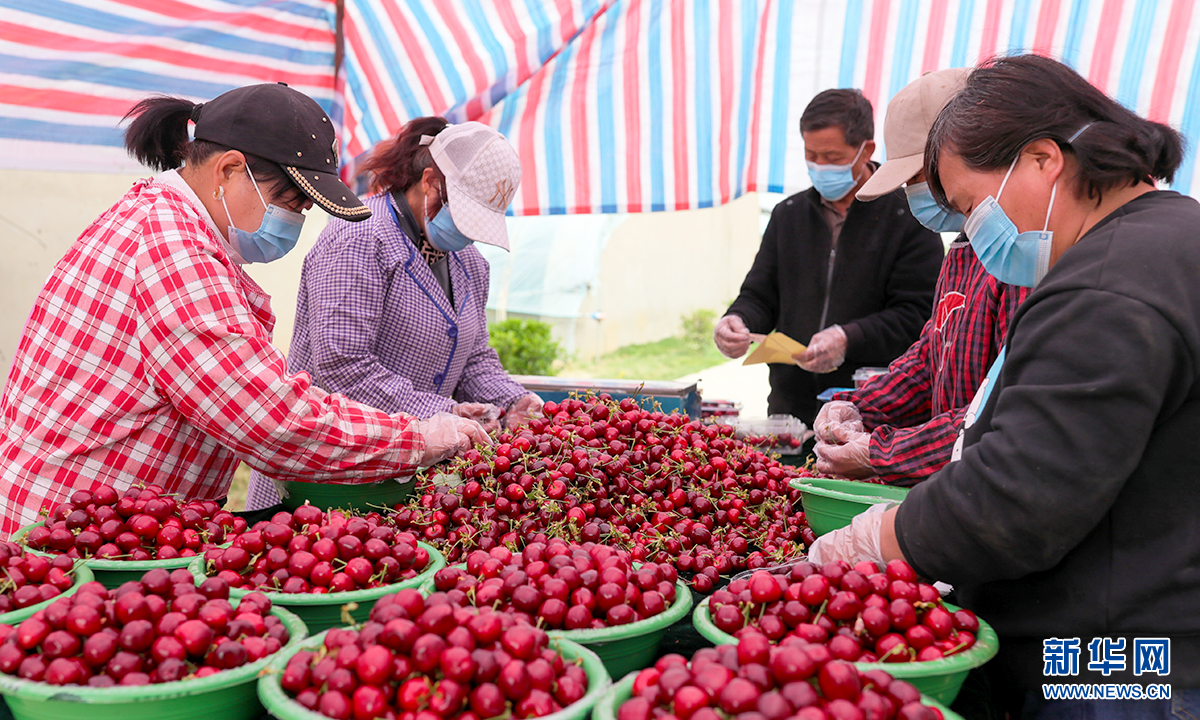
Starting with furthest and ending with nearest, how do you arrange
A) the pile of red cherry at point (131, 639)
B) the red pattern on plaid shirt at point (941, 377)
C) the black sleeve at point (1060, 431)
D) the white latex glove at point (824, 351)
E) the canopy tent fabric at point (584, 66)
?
the white latex glove at point (824, 351) → the canopy tent fabric at point (584, 66) → the red pattern on plaid shirt at point (941, 377) → the black sleeve at point (1060, 431) → the pile of red cherry at point (131, 639)

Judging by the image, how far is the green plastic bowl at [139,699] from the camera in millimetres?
1092

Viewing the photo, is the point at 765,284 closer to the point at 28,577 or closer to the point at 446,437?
the point at 446,437

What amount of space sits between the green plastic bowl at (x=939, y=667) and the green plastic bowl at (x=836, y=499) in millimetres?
610

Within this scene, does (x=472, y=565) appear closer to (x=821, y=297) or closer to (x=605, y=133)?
(x=821, y=297)

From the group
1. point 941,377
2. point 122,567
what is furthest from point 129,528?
point 941,377

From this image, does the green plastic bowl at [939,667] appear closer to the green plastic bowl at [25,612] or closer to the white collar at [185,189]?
the green plastic bowl at [25,612]

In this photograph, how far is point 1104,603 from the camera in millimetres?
1351

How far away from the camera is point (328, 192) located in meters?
2.36

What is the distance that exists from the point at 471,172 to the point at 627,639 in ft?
7.40

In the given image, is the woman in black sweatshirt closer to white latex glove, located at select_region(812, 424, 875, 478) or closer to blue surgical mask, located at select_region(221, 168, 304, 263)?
white latex glove, located at select_region(812, 424, 875, 478)

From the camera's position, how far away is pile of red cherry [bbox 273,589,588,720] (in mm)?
1064

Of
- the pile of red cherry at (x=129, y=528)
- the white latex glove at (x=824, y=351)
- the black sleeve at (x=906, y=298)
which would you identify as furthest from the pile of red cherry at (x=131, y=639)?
the black sleeve at (x=906, y=298)

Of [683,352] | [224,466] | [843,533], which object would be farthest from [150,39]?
[683,352]

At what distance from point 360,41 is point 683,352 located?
11482 millimetres
